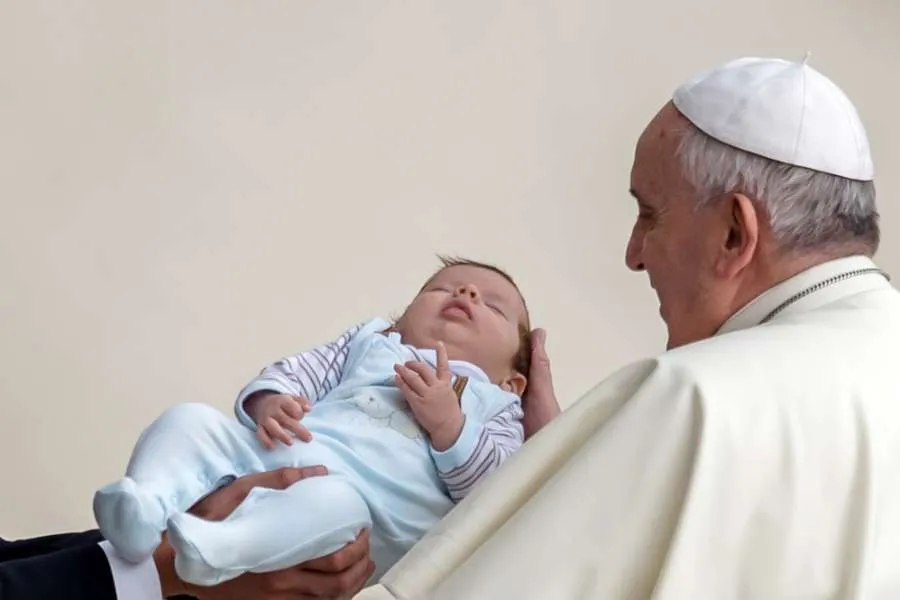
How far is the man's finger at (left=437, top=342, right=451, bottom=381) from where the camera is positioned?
1900 millimetres

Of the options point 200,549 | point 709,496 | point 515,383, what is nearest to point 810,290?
point 709,496

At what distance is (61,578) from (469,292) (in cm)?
83

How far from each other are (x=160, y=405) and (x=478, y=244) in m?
0.90


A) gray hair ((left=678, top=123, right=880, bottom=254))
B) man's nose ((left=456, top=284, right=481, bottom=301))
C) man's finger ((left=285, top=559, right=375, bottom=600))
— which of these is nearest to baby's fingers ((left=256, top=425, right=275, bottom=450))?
man's finger ((left=285, top=559, right=375, bottom=600))

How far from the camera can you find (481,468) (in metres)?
1.88

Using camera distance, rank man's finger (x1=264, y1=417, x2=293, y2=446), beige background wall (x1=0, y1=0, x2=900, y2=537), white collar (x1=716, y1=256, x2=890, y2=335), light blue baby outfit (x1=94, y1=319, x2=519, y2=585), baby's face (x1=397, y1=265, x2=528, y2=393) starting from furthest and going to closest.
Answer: beige background wall (x1=0, y1=0, x2=900, y2=537)
baby's face (x1=397, y1=265, x2=528, y2=393)
man's finger (x1=264, y1=417, x2=293, y2=446)
white collar (x1=716, y1=256, x2=890, y2=335)
light blue baby outfit (x1=94, y1=319, x2=519, y2=585)

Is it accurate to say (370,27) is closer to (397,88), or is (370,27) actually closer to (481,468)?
(397,88)

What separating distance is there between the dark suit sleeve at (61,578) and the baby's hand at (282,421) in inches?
11.2

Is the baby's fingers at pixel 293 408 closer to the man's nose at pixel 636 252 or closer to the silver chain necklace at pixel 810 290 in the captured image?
the man's nose at pixel 636 252

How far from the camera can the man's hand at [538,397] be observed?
88.8 inches

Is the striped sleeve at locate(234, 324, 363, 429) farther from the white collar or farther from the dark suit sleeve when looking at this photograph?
the white collar

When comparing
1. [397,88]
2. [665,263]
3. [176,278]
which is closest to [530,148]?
[397,88]

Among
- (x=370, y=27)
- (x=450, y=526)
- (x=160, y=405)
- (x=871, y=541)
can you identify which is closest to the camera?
(x=871, y=541)

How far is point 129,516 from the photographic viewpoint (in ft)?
5.33
